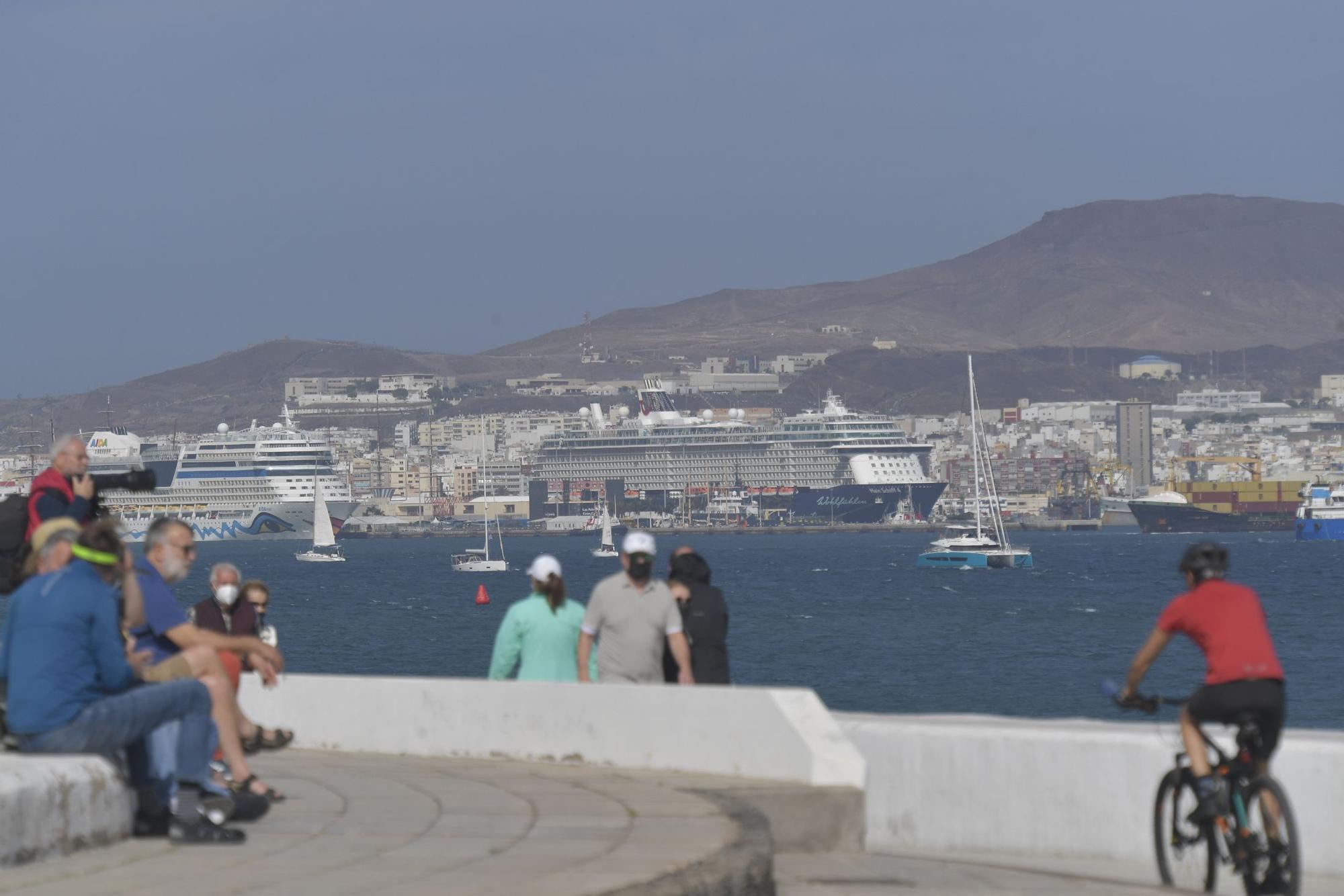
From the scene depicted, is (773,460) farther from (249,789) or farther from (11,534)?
(249,789)

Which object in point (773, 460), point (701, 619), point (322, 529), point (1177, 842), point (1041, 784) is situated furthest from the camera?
point (773, 460)

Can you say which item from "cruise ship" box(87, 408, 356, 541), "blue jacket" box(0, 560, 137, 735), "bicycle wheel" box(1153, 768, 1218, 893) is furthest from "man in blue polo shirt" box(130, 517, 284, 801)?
"cruise ship" box(87, 408, 356, 541)

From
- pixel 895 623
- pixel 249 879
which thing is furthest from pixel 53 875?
pixel 895 623

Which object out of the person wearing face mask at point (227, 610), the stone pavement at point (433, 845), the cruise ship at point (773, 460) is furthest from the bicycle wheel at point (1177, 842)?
the cruise ship at point (773, 460)

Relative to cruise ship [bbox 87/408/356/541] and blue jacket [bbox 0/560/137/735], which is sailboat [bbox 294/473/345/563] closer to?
cruise ship [bbox 87/408/356/541]

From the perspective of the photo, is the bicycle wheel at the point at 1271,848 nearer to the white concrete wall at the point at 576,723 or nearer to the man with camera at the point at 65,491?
the white concrete wall at the point at 576,723

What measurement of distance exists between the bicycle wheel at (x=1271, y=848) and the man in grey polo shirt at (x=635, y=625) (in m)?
2.11

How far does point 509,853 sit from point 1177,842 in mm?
1772

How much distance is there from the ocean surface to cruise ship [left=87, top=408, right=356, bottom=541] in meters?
35.0

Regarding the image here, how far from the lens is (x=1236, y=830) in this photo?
501 centimetres

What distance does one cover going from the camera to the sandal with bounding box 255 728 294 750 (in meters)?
6.72

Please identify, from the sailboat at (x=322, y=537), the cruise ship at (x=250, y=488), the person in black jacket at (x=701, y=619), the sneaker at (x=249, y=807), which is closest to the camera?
the sneaker at (x=249, y=807)

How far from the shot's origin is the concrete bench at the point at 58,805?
14.5 feet

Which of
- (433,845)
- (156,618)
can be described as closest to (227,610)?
(156,618)
